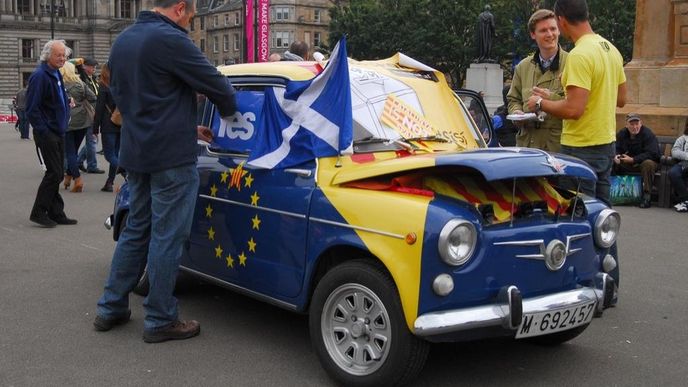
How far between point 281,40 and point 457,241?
12308 centimetres

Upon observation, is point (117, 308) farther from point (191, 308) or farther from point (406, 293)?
point (406, 293)

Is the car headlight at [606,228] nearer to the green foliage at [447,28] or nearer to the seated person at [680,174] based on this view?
the seated person at [680,174]

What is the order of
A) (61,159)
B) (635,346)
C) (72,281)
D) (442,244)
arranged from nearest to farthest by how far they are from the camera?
(442,244) < (635,346) < (72,281) < (61,159)

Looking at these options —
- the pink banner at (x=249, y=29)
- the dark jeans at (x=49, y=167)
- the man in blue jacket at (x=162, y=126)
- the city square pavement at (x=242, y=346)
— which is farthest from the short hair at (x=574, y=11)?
the pink banner at (x=249, y=29)

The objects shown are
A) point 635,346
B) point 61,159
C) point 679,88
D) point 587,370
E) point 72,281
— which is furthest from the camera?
point 679,88

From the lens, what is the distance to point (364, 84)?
5.53 m

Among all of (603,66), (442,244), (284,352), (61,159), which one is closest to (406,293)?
(442,244)

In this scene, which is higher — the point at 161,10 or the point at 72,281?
the point at 161,10

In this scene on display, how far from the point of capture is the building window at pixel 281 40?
124 m

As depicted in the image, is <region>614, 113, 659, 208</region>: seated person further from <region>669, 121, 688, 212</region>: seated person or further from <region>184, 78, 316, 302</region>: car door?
<region>184, 78, 316, 302</region>: car door

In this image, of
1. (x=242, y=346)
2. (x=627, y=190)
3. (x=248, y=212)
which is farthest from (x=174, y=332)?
(x=627, y=190)

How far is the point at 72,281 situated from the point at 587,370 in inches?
165

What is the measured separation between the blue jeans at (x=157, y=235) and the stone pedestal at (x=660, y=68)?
1118 cm

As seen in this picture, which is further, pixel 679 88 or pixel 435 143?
pixel 679 88
